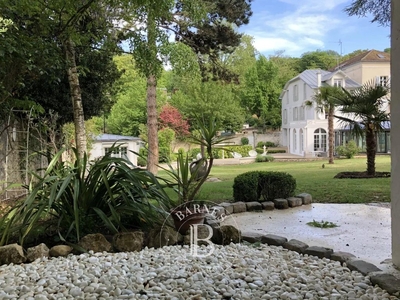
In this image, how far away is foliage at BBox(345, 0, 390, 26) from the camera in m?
5.75

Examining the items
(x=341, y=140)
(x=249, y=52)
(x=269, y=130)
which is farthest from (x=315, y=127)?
(x=249, y=52)

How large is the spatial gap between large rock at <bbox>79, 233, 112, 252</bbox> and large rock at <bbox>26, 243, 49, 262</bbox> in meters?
0.27

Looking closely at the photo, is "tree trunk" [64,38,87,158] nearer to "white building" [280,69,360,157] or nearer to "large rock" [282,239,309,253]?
"large rock" [282,239,309,253]

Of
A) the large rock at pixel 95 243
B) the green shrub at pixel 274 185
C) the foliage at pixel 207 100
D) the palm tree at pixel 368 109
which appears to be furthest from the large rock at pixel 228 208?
the foliage at pixel 207 100

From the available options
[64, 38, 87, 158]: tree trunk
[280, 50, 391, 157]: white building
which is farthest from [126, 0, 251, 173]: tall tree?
[280, 50, 391, 157]: white building

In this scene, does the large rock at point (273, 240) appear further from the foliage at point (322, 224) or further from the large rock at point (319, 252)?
the foliage at point (322, 224)

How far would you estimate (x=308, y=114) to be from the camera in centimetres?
2073

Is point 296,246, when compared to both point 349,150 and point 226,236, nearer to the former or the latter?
point 226,236

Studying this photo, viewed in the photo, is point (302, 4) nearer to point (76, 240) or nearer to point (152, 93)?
point (152, 93)

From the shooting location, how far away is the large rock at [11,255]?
7.89 feet

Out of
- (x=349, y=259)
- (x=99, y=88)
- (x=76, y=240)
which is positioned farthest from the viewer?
(x=99, y=88)

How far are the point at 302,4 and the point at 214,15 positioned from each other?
4.96 meters

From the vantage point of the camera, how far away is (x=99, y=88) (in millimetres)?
7922

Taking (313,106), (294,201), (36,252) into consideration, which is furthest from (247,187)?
(313,106)
